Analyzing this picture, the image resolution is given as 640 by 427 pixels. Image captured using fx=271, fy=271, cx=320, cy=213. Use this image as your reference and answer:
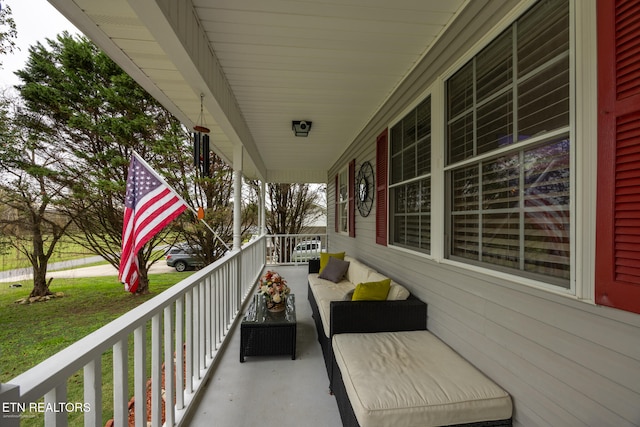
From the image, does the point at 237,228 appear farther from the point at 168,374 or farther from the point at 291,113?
the point at 168,374

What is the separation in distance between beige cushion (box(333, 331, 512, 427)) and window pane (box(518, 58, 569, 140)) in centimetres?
142

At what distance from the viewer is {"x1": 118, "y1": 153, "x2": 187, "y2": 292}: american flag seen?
2.33 meters

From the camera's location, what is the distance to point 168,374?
170 cm

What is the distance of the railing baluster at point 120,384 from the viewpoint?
46.5 inches

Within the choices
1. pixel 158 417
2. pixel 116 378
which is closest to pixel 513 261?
pixel 116 378

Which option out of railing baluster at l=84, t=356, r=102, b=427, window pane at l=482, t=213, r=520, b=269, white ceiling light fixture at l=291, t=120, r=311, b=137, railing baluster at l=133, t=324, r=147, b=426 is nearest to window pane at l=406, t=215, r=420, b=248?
window pane at l=482, t=213, r=520, b=269

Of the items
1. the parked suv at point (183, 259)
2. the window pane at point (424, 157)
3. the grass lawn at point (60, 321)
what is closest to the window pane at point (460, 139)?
the window pane at point (424, 157)

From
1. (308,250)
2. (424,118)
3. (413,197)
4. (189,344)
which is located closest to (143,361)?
(189,344)

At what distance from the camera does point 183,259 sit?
8828 millimetres

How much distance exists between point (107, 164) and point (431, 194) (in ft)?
24.1

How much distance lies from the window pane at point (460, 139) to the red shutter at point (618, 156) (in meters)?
0.84

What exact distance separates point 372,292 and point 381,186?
61.6 inches

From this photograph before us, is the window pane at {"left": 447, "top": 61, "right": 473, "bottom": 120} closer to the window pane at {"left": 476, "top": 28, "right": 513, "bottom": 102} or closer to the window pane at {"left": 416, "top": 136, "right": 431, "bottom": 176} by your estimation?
the window pane at {"left": 476, "top": 28, "right": 513, "bottom": 102}

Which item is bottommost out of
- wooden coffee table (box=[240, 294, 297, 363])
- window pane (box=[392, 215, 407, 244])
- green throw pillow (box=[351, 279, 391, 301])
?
wooden coffee table (box=[240, 294, 297, 363])
